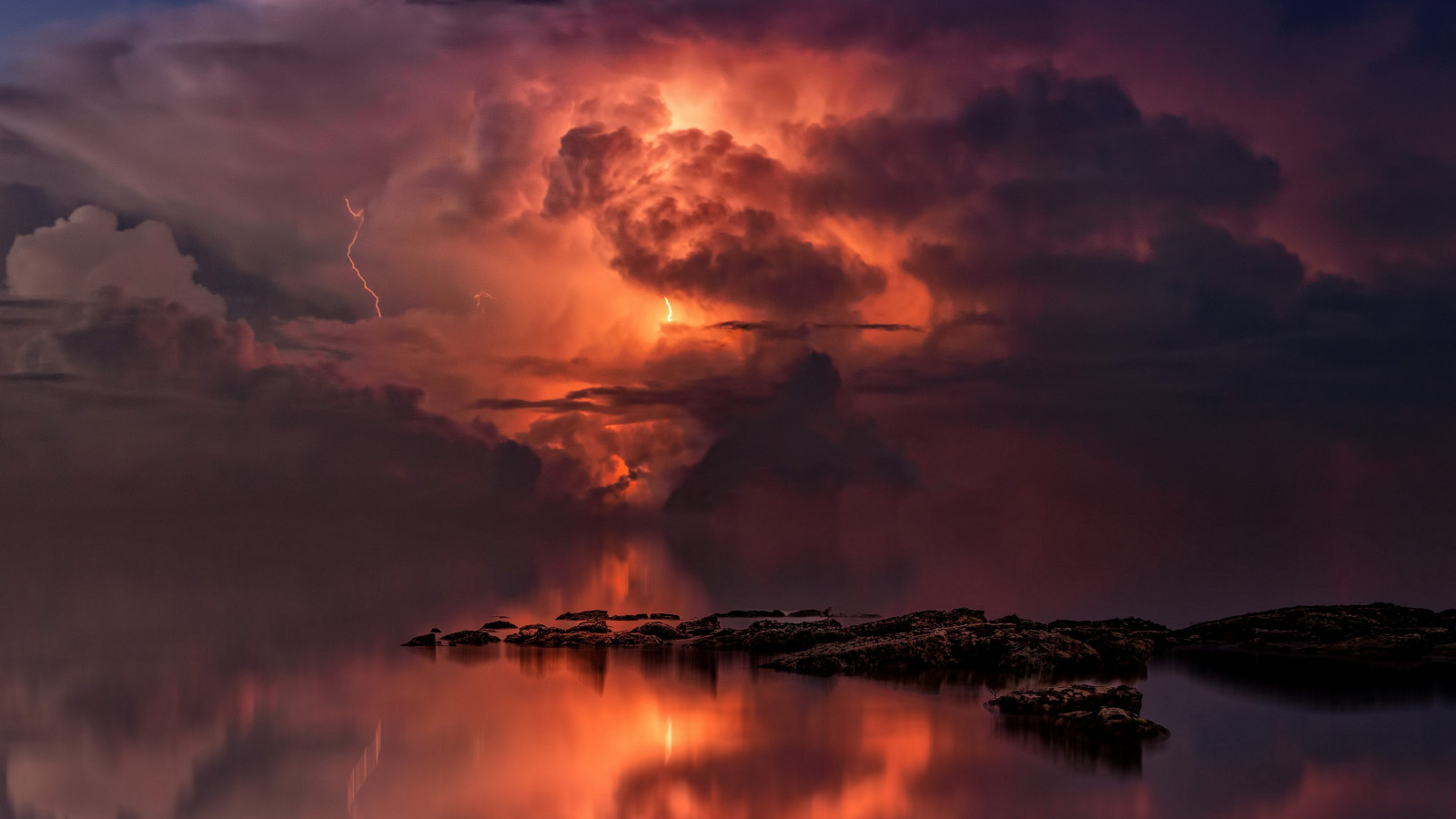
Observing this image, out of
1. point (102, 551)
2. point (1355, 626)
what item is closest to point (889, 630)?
point (1355, 626)

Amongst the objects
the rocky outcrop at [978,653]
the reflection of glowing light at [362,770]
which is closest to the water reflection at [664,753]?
the reflection of glowing light at [362,770]

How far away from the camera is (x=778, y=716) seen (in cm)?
1786

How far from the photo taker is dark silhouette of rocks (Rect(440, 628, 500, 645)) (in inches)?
1062

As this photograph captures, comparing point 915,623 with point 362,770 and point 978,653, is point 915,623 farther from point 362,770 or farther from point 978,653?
point 362,770

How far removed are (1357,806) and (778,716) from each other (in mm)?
8514

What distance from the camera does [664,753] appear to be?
→ 15.7 meters

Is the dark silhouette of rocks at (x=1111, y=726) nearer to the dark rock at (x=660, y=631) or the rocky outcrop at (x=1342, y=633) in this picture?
the rocky outcrop at (x=1342, y=633)

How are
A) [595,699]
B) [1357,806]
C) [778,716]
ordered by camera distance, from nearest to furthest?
[1357,806] < [778,716] < [595,699]

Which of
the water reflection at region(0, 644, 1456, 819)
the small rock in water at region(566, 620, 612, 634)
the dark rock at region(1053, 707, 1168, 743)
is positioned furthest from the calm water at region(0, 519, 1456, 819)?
the small rock in water at region(566, 620, 612, 634)

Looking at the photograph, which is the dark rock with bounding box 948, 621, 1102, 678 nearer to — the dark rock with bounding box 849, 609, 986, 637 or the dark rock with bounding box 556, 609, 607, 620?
the dark rock with bounding box 849, 609, 986, 637

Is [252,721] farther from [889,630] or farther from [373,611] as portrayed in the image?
[373,611]

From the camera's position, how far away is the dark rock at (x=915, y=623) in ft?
84.7

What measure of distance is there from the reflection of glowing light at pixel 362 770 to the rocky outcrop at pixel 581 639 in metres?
10.0

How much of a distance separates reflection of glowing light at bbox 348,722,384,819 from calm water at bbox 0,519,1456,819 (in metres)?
0.06
